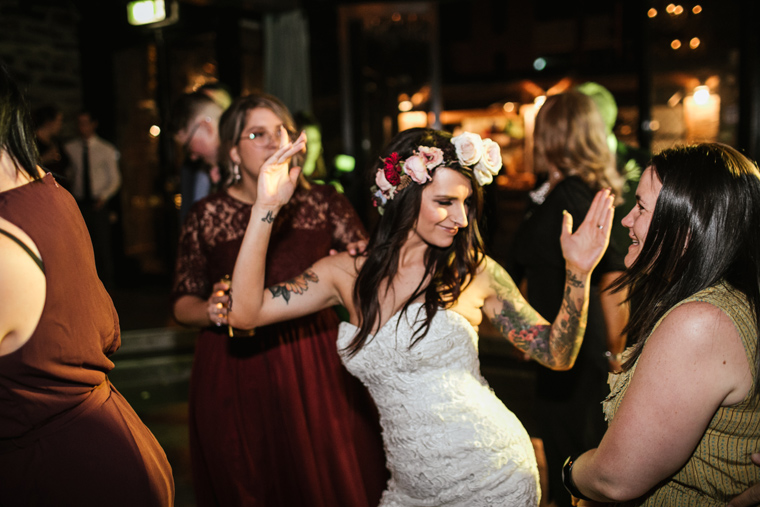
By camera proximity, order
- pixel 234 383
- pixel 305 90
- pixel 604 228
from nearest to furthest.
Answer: pixel 604 228
pixel 234 383
pixel 305 90

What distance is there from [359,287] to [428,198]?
365 millimetres

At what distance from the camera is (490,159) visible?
192 centimetres

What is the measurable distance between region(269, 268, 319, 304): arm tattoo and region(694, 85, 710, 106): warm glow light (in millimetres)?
5299

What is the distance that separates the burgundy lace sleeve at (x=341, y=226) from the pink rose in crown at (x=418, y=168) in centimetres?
75

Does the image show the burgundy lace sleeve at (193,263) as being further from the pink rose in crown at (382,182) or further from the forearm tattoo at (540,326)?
the forearm tattoo at (540,326)

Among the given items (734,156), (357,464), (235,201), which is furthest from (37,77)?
(734,156)

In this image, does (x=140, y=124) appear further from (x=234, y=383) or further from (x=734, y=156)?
(x=734, y=156)

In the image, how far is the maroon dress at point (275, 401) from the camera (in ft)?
7.50

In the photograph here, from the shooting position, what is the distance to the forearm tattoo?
1834mm

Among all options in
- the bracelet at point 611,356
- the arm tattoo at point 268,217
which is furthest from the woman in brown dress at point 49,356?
the bracelet at point 611,356

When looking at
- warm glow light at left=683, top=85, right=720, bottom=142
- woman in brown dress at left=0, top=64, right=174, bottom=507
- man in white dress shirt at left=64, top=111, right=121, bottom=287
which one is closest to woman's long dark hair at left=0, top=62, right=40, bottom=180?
woman in brown dress at left=0, top=64, right=174, bottom=507

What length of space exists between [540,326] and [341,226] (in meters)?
1.01

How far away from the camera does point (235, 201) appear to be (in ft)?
8.11

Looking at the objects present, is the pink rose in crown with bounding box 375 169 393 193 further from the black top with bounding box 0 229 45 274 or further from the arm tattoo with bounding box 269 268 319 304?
the black top with bounding box 0 229 45 274
